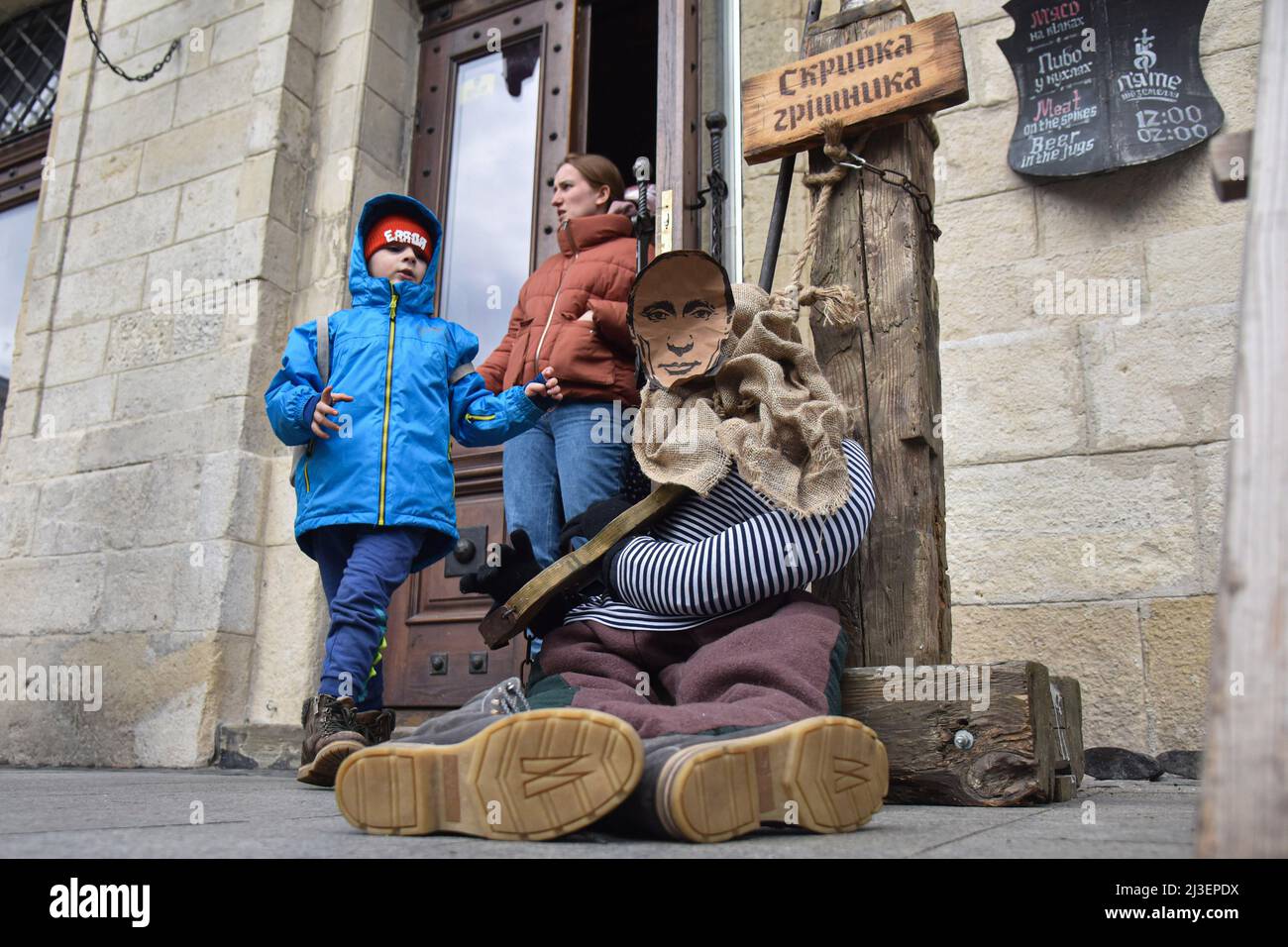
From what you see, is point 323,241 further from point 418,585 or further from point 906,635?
point 906,635

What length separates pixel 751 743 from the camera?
1268mm

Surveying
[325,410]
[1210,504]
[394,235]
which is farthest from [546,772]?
[1210,504]

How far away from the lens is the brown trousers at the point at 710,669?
1567 mm

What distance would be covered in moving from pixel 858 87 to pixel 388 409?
1408 mm

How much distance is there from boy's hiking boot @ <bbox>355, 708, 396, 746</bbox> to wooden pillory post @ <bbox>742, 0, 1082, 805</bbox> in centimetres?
120

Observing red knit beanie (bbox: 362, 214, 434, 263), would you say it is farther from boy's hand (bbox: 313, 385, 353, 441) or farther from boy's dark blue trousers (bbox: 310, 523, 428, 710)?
boy's dark blue trousers (bbox: 310, 523, 428, 710)

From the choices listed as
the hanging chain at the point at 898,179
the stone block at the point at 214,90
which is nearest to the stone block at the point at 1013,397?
the hanging chain at the point at 898,179

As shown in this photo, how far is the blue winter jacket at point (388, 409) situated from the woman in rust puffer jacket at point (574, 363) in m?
0.18

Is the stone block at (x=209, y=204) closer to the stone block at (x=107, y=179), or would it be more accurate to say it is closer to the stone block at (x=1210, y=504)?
the stone block at (x=107, y=179)

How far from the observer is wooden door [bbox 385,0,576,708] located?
4141mm

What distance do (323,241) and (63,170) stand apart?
171 cm

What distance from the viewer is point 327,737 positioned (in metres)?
2.41
